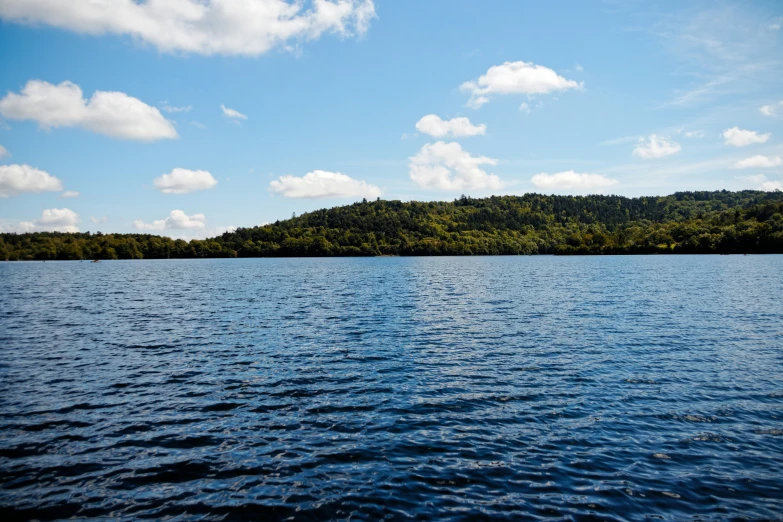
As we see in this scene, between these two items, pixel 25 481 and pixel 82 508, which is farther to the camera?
pixel 25 481

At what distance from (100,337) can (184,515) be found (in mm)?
A: 31296

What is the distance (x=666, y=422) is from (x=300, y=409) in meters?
15.6

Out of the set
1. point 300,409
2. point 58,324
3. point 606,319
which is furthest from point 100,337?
point 606,319

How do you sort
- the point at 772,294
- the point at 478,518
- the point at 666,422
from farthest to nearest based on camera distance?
the point at 772,294 < the point at 666,422 < the point at 478,518

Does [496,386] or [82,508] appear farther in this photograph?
[496,386]

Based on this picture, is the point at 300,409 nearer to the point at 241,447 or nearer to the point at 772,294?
the point at 241,447

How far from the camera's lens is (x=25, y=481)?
14.1m

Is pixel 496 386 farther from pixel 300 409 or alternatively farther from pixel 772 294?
pixel 772 294

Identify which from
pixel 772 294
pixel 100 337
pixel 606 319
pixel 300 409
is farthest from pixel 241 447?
pixel 772 294

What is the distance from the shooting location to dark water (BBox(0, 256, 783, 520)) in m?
13.0

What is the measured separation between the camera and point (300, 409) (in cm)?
2036

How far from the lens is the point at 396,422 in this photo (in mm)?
18703

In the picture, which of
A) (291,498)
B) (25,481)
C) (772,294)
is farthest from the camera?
(772,294)

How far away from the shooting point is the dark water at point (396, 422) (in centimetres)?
1296
